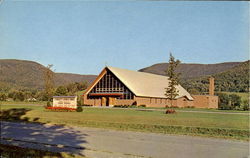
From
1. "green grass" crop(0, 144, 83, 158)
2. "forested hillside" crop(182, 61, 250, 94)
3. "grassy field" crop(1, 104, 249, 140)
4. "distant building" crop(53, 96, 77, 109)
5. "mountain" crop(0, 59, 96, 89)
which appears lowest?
"grassy field" crop(1, 104, 249, 140)

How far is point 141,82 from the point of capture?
4778cm

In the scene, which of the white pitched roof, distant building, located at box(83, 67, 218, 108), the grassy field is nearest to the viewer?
the grassy field

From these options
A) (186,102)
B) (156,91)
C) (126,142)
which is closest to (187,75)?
(186,102)

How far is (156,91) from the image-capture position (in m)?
48.1

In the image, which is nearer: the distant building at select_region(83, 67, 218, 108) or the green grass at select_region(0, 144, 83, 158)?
the green grass at select_region(0, 144, 83, 158)

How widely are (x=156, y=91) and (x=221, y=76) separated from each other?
24.8m

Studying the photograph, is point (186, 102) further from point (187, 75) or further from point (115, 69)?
point (187, 75)

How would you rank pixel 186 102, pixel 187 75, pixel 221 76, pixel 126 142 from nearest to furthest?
pixel 126 142, pixel 186 102, pixel 221 76, pixel 187 75

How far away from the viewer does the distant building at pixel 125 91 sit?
43487 mm

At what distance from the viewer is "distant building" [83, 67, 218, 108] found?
1712 inches

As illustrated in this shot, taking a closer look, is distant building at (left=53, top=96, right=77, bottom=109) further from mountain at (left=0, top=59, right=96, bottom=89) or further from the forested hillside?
the forested hillside

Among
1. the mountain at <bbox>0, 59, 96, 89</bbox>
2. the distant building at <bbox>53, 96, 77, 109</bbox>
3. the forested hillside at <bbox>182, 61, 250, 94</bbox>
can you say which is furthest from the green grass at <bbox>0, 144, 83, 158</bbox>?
the forested hillside at <bbox>182, 61, 250, 94</bbox>

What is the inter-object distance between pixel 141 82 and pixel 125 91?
496 cm

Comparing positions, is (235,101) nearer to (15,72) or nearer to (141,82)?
(141,82)
